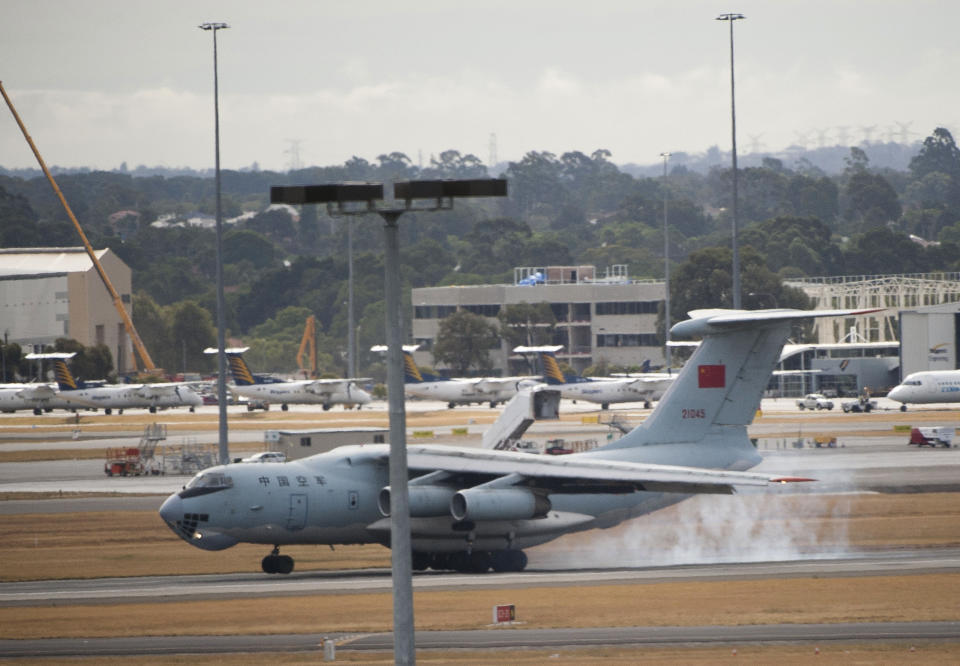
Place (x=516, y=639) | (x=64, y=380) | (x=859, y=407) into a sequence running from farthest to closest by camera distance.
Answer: (x=64, y=380), (x=859, y=407), (x=516, y=639)

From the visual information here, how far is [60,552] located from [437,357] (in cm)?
13644

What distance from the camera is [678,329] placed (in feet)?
128

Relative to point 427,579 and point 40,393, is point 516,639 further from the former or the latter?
point 40,393

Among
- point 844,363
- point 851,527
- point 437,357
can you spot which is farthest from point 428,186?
point 437,357

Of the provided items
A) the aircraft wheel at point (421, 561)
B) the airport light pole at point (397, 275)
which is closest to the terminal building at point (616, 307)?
the aircraft wheel at point (421, 561)

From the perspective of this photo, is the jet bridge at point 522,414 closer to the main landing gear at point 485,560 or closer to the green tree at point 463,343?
the main landing gear at point 485,560

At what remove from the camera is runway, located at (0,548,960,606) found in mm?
36219

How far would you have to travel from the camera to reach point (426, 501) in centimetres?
3797

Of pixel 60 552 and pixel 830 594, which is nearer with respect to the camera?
pixel 830 594

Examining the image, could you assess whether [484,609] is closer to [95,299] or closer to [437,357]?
[437,357]

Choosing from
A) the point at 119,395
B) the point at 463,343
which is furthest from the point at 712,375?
the point at 463,343

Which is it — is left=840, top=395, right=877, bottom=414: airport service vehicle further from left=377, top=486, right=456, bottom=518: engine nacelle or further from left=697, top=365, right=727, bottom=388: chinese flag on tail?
left=377, top=486, right=456, bottom=518: engine nacelle

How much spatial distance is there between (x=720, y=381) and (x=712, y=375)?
28 cm

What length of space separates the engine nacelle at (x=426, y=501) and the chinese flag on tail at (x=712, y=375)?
26.4ft
